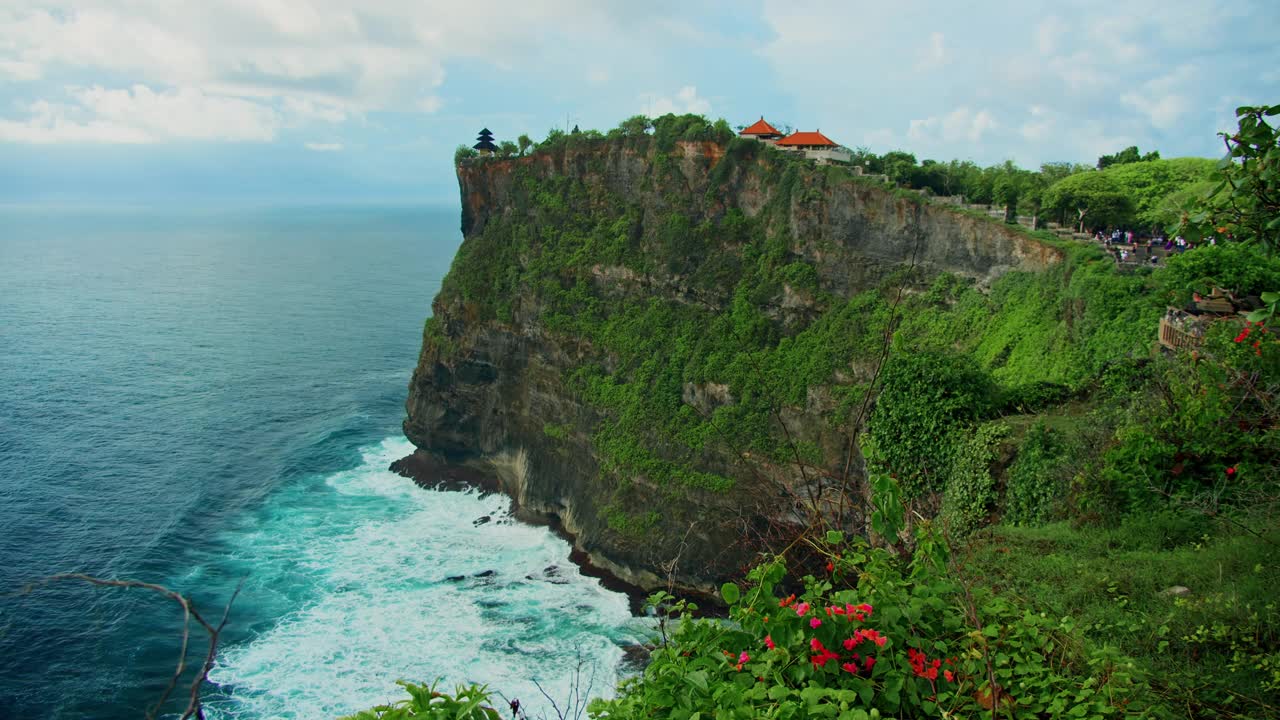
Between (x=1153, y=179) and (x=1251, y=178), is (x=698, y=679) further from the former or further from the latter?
(x=1153, y=179)

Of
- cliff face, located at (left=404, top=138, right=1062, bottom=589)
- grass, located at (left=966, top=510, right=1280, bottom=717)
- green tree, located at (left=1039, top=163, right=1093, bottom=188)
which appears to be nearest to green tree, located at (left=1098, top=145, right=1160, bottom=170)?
green tree, located at (left=1039, top=163, right=1093, bottom=188)

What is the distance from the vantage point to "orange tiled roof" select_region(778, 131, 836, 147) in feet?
149

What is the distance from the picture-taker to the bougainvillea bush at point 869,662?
6.22 m

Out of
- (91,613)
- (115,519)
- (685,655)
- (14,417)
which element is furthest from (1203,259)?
(14,417)

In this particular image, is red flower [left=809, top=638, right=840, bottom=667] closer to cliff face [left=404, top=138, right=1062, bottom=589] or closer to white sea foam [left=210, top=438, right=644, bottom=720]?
white sea foam [left=210, top=438, right=644, bottom=720]

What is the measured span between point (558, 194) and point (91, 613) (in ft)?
106

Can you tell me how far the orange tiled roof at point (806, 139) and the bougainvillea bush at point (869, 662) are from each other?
137 feet

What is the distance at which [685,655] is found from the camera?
7047 mm

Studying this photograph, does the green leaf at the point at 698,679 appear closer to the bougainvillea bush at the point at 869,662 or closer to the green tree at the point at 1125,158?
the bougainvillea bush at the point at 869,662

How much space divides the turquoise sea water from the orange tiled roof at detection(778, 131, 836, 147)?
87.7ft

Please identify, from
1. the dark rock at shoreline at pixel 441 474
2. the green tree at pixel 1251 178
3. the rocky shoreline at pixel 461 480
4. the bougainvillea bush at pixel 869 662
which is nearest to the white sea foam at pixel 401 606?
the rocky shoreline at pixel 461 480

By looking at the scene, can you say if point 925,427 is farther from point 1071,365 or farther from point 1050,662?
point 1050,662

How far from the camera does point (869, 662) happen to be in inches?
252

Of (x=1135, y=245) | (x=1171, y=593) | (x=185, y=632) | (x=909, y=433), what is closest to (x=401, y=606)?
(x=909, y=433)
